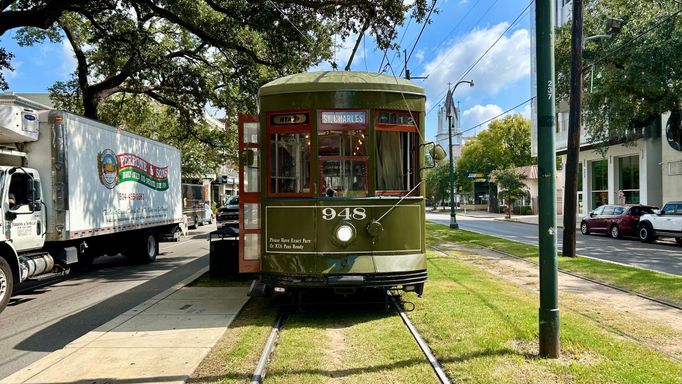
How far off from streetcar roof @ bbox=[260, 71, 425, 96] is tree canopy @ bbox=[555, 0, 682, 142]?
44.2 ft

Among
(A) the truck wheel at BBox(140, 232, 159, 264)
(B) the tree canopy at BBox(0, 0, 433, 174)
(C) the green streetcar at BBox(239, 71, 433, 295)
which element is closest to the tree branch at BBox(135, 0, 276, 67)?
(B) the tree canopy at BBox(0, 0, 433, 174)

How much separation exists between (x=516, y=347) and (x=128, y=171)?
11280 millimetres

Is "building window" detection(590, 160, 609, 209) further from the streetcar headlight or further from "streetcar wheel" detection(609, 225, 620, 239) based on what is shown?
the streetcar headlight

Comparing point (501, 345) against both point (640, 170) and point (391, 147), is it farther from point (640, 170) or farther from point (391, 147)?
point (640, 170)

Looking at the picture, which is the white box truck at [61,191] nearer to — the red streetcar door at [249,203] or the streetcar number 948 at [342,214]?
the red streetcar door at [249,203]

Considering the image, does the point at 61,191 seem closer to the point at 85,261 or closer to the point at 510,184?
the point at 85,261

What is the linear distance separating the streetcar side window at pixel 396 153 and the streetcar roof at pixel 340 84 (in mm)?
377

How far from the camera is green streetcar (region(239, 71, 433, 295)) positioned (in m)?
7.18

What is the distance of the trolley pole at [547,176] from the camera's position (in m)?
5.24

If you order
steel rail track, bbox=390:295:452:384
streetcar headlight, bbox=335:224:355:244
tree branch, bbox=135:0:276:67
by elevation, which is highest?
Answer: tree branch, bbox=135:0:276:67

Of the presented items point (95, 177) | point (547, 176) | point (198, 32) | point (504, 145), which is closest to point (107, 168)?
point (95, 177)

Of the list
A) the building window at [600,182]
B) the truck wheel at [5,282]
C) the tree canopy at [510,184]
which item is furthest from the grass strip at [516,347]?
the tree canopy at [510,184]

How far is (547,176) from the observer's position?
5.28m

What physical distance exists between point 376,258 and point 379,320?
2.92 feet
